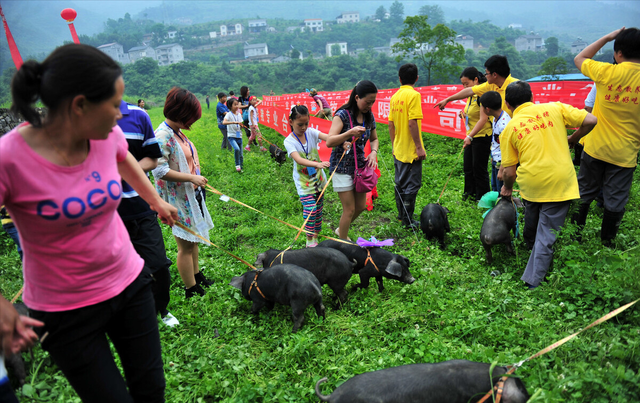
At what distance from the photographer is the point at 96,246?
5.54 feet

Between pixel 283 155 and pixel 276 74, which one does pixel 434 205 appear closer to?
pixel 283 155

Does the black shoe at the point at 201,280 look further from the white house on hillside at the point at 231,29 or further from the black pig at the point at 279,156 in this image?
the white house on hillside at the point at 231,29

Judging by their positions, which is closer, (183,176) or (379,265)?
(183,176)

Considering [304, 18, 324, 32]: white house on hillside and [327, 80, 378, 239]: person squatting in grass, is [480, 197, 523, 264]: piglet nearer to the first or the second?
[327, 80, 378, 239]: person squatting in grass

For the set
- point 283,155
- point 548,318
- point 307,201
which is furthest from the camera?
point 283,155

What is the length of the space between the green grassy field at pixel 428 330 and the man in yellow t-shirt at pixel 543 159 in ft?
0.63

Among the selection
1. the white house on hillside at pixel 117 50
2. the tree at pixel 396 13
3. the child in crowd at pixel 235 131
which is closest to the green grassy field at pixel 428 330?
the child in crowd at pixel 235 131

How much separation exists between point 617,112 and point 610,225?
51.3 inches

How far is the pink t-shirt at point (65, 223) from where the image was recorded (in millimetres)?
1466

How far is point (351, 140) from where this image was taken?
4.88 metres

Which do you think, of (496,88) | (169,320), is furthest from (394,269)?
(496,88)

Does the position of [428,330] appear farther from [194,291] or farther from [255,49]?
[255,49]

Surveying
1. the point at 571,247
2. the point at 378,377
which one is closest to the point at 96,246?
the point at 378,377

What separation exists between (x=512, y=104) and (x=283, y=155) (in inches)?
288
